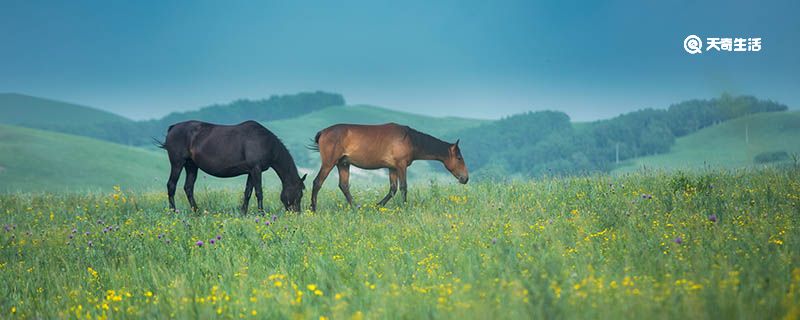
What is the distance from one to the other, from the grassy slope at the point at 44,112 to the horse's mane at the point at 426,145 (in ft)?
581

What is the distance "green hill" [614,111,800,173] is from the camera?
309 ft

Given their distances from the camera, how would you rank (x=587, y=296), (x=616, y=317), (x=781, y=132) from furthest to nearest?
(x=781, y=132)
(x=587, y=296)
(x=616, y=317)

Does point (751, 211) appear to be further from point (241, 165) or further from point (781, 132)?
point (781, 132)

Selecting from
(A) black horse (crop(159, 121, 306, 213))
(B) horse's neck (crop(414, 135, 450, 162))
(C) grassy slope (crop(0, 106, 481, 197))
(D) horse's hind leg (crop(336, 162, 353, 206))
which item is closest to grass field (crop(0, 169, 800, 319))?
(D) horse's hind leg (crop(336, 162, 353, 206))

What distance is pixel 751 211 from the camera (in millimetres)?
10492

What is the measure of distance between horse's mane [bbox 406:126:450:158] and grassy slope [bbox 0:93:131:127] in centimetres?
17721

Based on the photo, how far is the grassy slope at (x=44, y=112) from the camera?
176 meters

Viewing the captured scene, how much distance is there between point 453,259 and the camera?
8.32m

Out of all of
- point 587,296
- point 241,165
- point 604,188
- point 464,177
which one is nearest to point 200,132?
point 241,165

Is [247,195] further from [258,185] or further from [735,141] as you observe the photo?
[735,141]

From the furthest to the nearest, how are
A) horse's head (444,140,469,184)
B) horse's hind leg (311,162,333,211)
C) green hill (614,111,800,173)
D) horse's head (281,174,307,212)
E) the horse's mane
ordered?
green hill (614,111,800,173) < horse's head (444,140,469,184) < the horse's mane < horse's hind leg (311,162,333,211) < horse's head (281,174,307,212)

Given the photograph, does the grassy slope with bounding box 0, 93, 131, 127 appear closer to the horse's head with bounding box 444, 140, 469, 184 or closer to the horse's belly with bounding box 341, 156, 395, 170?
the horse's belly with bounding box 341, 156, 395, 170

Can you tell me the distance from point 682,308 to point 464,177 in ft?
34.1

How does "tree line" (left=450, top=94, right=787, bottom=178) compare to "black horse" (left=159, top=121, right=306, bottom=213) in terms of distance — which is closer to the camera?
"black horse" (left=159, top=121, right=306, bottom=213)
